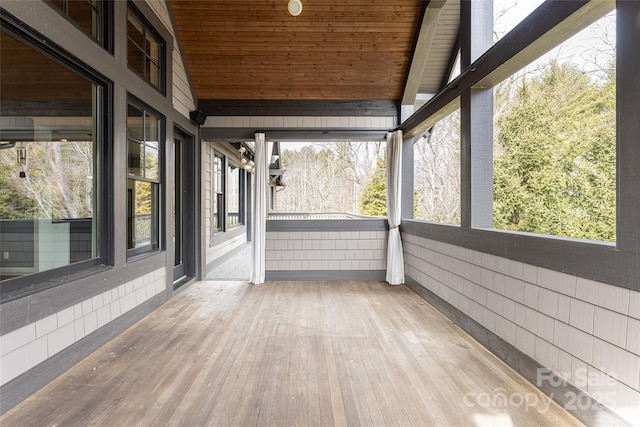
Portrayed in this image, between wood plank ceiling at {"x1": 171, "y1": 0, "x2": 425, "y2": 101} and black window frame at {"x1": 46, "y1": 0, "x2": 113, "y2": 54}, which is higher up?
wood plank ceiling at {"x1": 171, "y1": 0, "x2": 425, "y2": 101}

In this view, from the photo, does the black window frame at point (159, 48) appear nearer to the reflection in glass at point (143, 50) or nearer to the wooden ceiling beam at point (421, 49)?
the reflection in glass at point (143, 50)

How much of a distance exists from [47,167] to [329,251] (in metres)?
3.89

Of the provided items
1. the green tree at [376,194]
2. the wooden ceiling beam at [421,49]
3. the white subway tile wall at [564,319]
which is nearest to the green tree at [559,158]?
the white subway tile wall at [564,319]

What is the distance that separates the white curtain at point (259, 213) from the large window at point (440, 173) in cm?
610

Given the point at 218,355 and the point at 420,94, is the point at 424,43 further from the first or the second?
the point at 218,355

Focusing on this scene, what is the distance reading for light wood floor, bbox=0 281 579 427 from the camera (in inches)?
72.5

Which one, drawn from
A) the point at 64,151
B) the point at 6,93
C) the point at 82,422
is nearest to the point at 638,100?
the point at 82,422

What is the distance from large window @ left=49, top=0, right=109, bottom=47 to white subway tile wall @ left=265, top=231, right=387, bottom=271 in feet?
11.4

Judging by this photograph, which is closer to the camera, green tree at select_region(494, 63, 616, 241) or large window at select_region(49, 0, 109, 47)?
large window at select_region(49, 0, 109, 47)

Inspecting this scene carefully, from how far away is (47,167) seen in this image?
120 inches

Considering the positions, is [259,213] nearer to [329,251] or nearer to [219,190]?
[329,251]

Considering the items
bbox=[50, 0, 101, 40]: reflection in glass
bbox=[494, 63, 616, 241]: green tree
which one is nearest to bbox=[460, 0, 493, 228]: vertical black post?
bbox=[494, 63, 616, 241]: green tree

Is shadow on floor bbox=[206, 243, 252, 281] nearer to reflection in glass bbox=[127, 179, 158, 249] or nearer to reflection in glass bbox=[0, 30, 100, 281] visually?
reflection in glass bbox=[127, 179, 158, 249]

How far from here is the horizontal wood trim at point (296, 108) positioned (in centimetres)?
532
